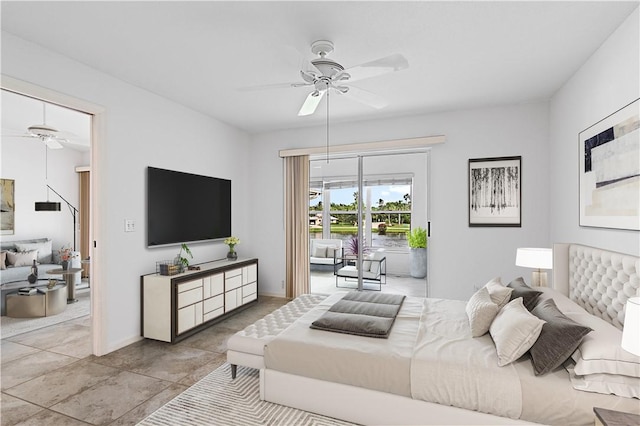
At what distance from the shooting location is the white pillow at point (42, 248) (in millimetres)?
5664

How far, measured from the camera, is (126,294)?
11.1ft

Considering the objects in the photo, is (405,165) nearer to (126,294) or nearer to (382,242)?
(382,242)

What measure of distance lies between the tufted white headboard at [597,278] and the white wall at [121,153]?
413cm

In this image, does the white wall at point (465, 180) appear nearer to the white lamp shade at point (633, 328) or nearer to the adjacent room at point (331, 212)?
the adjacent room at point (331, 212)

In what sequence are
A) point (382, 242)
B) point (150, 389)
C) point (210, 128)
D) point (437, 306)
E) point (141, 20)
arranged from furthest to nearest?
point (382, 242)
point (210, 128)
point (437, 306)
point (150, 389)
point (141, 20)

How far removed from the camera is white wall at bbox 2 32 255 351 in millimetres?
2744

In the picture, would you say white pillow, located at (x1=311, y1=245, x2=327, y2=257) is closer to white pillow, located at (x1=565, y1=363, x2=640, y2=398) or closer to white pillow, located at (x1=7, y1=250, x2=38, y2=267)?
white pillow, located at (x1=565, y1=363, x2=640, y2=398)

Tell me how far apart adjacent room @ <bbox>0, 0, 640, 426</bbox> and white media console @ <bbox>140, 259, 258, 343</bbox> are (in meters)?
0.03

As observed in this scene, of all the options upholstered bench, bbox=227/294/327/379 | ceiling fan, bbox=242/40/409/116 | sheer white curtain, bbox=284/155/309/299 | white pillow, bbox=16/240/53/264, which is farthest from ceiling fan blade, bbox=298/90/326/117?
white pillow, bbox=16/240/53/264

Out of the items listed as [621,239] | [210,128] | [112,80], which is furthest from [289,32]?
[621,239]

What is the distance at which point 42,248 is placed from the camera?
19.4ft

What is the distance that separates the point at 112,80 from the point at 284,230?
2.99 meters

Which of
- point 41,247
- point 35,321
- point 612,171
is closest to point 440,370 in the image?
point 612,171

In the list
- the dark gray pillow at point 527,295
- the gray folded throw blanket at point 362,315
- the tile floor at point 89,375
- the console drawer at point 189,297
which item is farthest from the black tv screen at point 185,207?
the dark gray pillow at point 527,295
